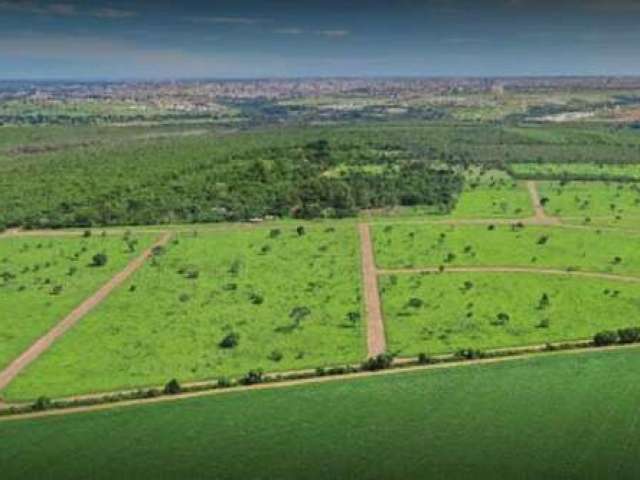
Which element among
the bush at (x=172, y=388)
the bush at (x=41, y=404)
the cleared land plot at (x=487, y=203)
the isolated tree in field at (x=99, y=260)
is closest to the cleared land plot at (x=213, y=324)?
the bush at (x=41, y=404)

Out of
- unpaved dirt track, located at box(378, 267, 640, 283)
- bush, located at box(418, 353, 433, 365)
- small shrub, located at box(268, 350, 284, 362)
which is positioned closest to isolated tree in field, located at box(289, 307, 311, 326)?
small shrub, located at box(268, 350, 284, 362)

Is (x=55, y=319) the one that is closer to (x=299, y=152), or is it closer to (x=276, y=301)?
(x=276, y=301)

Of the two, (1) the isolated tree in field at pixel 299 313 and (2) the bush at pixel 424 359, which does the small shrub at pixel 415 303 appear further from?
(2) the bush at pixel 424 359

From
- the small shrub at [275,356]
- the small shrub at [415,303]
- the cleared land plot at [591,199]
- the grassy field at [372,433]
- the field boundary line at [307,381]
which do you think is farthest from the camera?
the cleared land plot at [591,199]

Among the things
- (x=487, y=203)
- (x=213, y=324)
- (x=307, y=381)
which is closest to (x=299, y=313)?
(x=213, y=324)

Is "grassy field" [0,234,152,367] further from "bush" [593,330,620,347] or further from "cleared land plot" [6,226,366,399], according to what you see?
"bush" [593,330,620,347]
